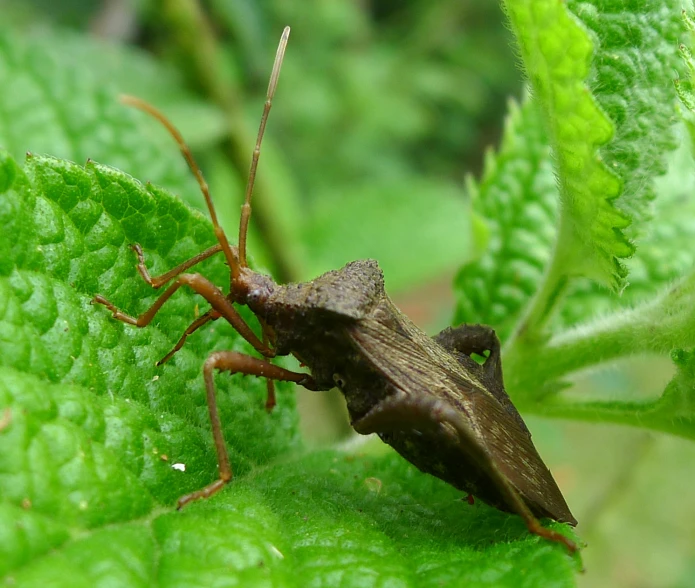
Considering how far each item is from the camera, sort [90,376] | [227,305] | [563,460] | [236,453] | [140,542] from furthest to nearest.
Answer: [563,460], [227,305], [236,453], [90,376], [140,542]

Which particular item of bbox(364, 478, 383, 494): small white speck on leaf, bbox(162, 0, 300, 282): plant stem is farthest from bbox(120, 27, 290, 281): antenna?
bbox(162, 0, 300, 282): plant stem

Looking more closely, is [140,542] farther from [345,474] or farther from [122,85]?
[122,85]

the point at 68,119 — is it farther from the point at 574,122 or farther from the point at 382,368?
the point at 574,122

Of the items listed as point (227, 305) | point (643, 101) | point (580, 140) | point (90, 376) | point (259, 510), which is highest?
point (643, 101)

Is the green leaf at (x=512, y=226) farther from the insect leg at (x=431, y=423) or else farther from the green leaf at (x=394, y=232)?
the green leaf at (x=394, y=232)

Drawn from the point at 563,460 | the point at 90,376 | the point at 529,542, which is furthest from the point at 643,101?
the point at 563,460

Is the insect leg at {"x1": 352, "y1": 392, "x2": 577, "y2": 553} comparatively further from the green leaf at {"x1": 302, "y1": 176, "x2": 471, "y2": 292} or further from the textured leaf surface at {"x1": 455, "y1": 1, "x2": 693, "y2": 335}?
the green leaf at {"x1": 302, "y1": 176, "x2": 471, "y2": 292}

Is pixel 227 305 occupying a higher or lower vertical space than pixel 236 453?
higher
